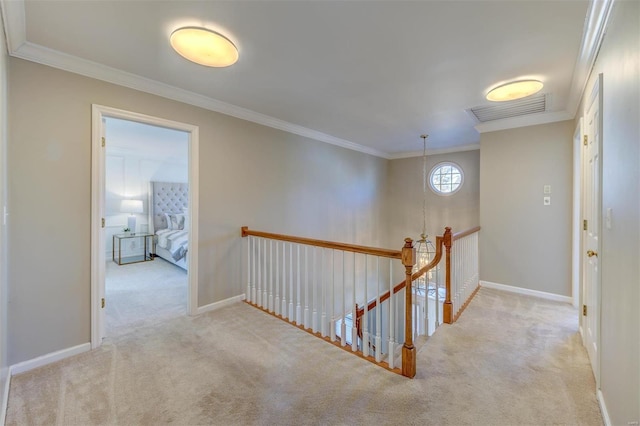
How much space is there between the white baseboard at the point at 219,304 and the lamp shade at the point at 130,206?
411 centimetres

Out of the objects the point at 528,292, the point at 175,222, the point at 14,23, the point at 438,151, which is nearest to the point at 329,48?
the point at 14,23

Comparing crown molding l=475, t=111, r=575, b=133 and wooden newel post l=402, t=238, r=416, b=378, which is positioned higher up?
crown molding l=475, t=111, r=575, b=133

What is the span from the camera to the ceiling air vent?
115 inches

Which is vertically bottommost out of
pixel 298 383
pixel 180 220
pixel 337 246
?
pixel 298 383

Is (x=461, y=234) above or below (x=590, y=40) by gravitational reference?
below

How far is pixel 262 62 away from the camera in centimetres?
214

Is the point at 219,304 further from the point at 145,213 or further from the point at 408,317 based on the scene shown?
the point at 145,213

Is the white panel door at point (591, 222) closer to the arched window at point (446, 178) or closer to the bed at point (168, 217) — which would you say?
the arched window at point (446, 178)

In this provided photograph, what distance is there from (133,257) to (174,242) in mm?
1505

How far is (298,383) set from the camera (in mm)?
1808

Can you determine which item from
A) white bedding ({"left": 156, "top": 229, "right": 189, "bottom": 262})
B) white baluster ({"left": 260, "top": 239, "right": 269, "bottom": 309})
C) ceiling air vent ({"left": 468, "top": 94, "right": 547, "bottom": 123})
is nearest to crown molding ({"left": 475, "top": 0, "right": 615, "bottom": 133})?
ceiling air vent ({"left": 468, "top": 94, "right": 547, "bottom": 123})

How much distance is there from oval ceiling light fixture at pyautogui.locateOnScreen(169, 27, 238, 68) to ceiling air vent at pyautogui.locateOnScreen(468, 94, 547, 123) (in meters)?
2.81

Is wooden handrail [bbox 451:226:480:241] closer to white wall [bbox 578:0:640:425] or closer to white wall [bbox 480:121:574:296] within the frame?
white wall [bbox 480:121:574:296]

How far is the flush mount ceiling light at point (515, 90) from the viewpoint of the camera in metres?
2.39
